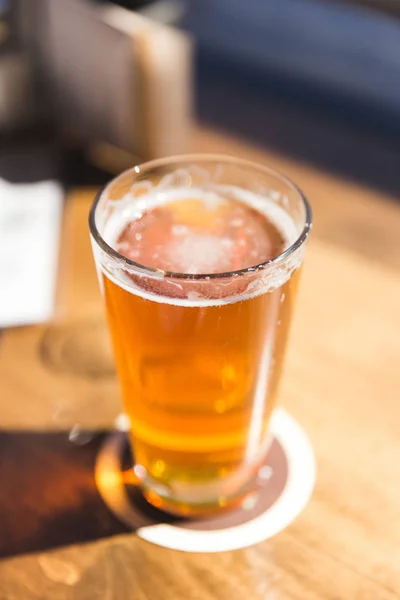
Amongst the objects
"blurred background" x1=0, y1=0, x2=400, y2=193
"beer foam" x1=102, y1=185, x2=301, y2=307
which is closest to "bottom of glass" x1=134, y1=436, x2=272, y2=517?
"beer foam" x1=102, y1=185, x2=301, y2=307

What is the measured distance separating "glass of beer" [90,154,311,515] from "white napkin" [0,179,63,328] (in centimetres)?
33

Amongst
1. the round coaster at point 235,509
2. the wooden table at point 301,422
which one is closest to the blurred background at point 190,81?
the wooden table at point 301,422

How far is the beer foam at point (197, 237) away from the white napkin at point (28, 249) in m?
0.31

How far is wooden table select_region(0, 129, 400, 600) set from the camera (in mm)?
655

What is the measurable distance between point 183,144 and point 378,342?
75cm

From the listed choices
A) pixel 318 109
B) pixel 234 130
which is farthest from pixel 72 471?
pixel 318 109

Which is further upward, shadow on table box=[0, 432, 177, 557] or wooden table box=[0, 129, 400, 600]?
wooden table box=[0, 129, 400, 600]

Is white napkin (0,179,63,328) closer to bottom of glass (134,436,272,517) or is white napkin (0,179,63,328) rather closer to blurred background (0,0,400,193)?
blurred background (0,0,400,193)

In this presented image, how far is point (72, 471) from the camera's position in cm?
77

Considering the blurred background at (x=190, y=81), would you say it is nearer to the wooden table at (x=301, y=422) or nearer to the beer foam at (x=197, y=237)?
the wooden table at (x=301, y=422)

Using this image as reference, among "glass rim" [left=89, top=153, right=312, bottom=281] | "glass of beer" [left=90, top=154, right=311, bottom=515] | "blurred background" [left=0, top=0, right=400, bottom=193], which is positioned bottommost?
"blurred background" [left=0, top=0, right=400, bottom=193]

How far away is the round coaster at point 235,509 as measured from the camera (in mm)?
695

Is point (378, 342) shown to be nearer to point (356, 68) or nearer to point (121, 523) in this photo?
point (121, 523)

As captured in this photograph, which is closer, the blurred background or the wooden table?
the wooden table
